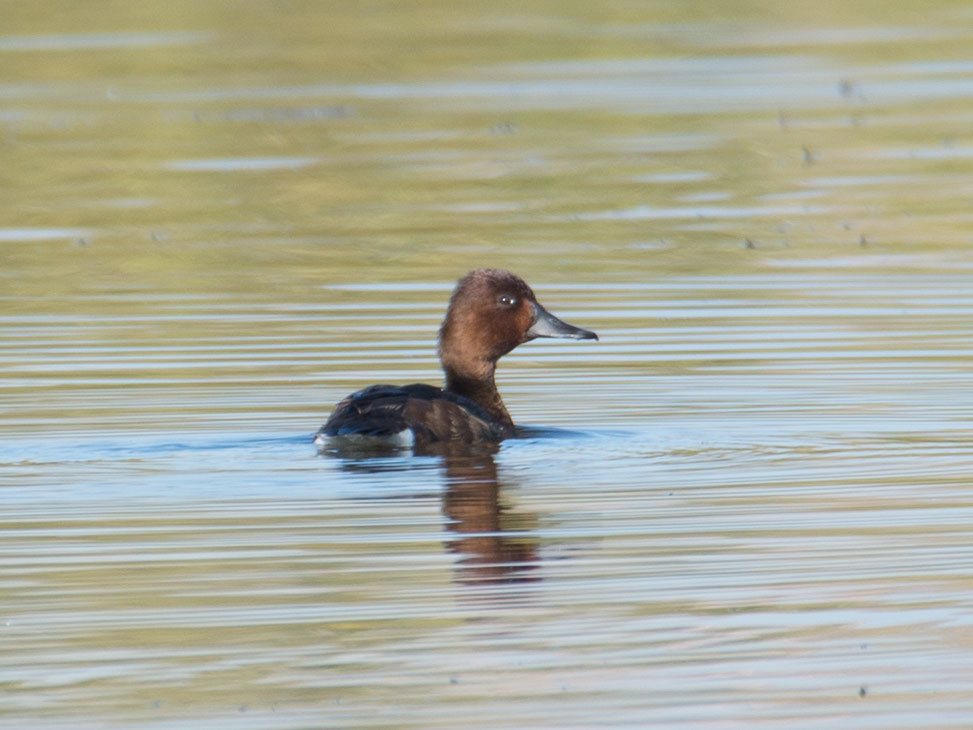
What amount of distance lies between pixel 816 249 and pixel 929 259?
2.92 ft

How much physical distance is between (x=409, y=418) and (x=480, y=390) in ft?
3.72

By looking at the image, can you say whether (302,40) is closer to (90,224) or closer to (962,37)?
(962,37)

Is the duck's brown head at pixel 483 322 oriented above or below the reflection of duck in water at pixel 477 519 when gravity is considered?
above

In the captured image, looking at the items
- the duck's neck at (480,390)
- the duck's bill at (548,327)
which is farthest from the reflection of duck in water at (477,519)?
the duck's bill at (548,327)

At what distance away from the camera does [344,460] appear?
336 inches

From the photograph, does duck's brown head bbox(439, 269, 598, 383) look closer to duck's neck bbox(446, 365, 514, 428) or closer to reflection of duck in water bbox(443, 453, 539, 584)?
duck's neck bbox(446, 365, 514, 428)

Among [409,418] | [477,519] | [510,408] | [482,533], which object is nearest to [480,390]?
[510,408]

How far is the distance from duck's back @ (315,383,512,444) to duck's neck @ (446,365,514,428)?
35 centimetres

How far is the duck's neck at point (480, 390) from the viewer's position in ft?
31.2

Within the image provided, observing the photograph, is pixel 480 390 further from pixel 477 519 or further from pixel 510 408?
pixel 477 519

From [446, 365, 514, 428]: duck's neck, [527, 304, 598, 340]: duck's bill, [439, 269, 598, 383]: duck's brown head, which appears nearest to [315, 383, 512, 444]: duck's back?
[446, 365, 514, 428]: duck's neck

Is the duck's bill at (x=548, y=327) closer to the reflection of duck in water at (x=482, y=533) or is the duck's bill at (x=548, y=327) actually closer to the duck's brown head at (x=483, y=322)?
the duck's brown head at (x=483, y=322)

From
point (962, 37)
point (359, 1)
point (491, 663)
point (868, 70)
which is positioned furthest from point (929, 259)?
point (359, 1)

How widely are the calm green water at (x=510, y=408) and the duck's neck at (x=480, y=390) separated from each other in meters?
0.27
